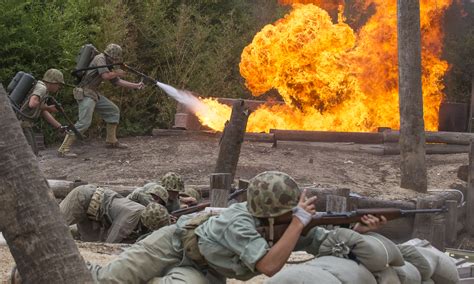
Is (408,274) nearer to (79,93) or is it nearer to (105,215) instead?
(105,215)

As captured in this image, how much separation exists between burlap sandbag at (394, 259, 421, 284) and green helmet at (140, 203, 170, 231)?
7.63 feet

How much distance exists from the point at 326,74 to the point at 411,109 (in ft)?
16.3

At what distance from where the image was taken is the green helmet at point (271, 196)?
4.79 m

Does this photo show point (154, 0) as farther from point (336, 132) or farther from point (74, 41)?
point (336, 132)

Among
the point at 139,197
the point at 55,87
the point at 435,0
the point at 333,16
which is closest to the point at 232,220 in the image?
the point at 139,197

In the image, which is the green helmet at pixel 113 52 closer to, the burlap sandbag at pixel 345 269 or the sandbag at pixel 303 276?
the burlap sandbag at pixel 345 269

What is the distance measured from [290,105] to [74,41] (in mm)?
4594

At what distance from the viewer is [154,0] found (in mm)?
17859

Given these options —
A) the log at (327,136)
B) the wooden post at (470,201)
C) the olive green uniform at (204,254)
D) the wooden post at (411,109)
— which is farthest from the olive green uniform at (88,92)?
the olive green uniform at (204,254)

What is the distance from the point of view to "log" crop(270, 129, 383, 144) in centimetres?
1455

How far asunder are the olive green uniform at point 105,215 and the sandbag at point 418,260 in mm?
2674

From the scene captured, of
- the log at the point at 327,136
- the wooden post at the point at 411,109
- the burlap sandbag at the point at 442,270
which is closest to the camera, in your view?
the burlap sandbag at the point at 442,270

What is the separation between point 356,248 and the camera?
5285 millimetres

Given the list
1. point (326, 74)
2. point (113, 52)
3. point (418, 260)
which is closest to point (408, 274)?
point (418, 260)
